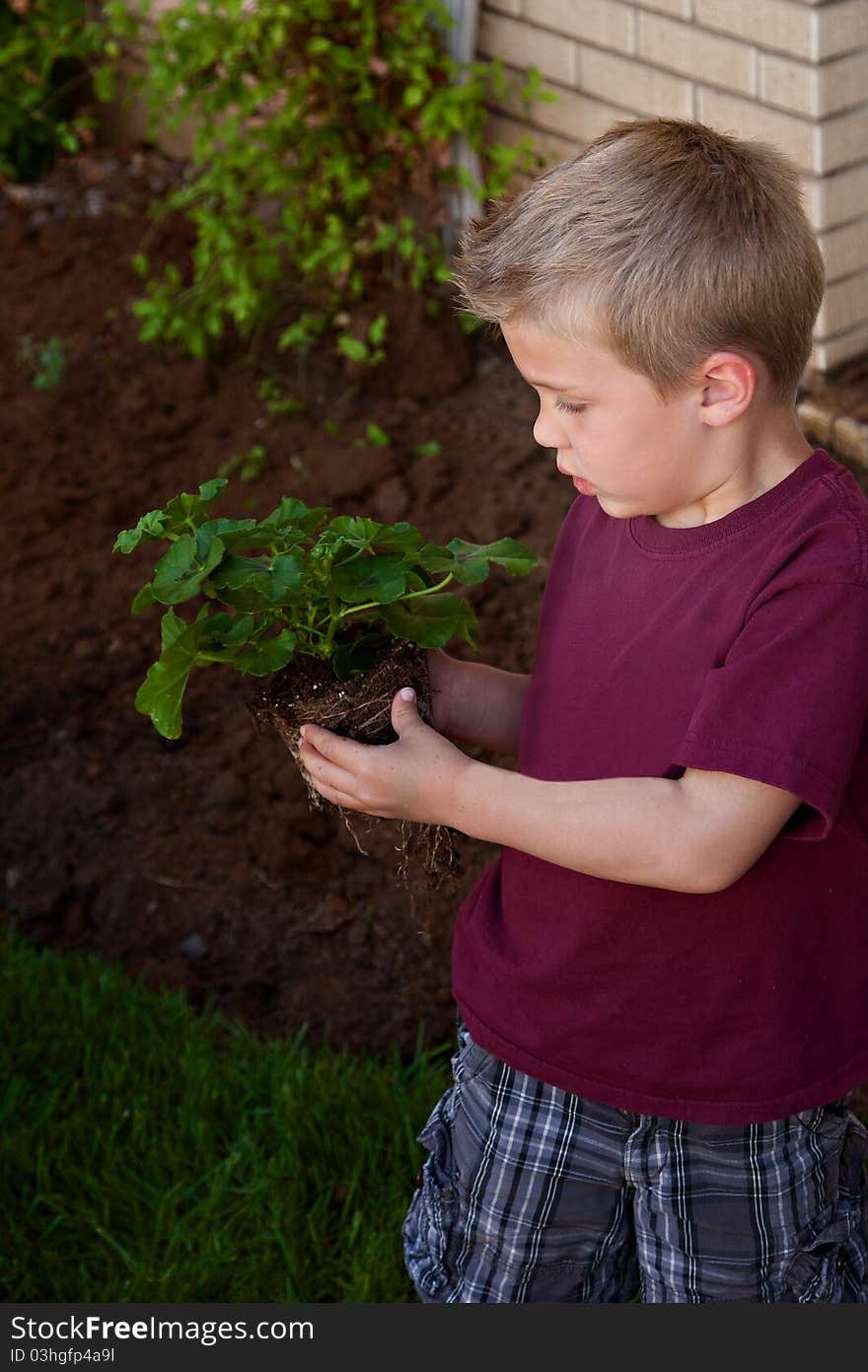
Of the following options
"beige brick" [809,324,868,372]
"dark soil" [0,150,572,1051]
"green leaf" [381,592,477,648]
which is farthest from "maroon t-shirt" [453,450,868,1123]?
"beige brick" [809,324,868,372]

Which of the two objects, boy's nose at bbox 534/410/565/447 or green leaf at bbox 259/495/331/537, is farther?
green leaf at bbox 259/495/331/537

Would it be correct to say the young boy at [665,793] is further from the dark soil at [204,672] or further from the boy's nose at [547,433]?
the dark soil at [204,672]

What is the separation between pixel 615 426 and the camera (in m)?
1.63

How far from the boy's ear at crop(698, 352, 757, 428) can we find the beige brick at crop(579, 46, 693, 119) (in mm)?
2614

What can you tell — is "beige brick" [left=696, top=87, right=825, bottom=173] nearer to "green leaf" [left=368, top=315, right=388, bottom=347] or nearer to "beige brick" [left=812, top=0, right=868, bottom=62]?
"beige brick" [left=812, top=0, right=868, bottom=62]

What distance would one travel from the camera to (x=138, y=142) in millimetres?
5766

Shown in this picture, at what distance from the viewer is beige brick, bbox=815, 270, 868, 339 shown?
3.95 metres

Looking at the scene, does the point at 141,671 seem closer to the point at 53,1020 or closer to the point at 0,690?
the point at 0,690

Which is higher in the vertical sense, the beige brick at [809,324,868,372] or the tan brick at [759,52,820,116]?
the tan brick at [759,52,820,116]

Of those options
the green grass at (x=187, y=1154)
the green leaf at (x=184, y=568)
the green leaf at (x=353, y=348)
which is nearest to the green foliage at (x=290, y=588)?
the green leaf at (x=184, y=568)

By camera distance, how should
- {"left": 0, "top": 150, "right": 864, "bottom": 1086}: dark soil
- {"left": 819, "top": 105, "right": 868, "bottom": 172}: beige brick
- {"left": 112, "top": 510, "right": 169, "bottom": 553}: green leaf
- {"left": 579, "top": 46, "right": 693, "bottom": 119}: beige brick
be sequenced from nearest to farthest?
{"left": 112, "top": 510, "right": 169, "bottom": 553}: green leaf
{"left": 0, "top": 150, "right": 864, "bottom": 1086}: dark soil
{"left": 819, "top": 105, "right": 868, "bottom": 172}: beige brick
{"left": 579, "top": 46, "right": 693, "bottom": 119}: beige brick

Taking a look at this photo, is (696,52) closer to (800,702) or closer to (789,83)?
(789,83)

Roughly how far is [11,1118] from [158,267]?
121 inches

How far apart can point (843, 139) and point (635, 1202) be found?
282 centimetres
